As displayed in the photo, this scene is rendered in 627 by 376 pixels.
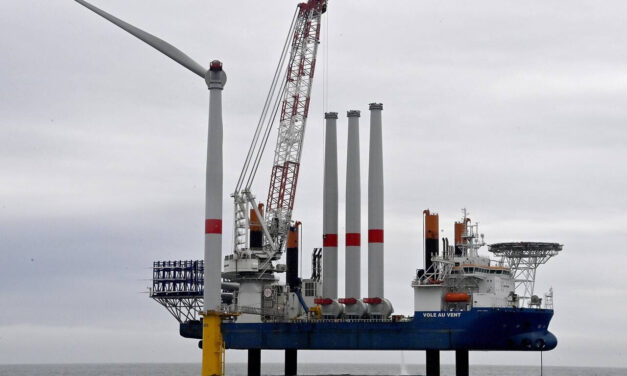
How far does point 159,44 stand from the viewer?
219ft

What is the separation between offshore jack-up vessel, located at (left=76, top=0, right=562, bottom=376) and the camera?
71.0 metres

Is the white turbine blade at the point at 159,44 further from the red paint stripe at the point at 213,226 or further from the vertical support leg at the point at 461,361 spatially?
the vertical support leg at the point at 461,361

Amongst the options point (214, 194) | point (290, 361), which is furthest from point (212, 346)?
point (290, 361)

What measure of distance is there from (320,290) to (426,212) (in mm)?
14380

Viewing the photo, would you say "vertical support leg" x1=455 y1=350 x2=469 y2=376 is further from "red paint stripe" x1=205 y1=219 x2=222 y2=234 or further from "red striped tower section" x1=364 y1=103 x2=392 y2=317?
"red paint stripe" x1=205 y1=219 x2=222 y2=234

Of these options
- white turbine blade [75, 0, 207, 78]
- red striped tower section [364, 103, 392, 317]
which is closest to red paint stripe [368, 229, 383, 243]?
red striped tower section [364, 103, 392, 317]

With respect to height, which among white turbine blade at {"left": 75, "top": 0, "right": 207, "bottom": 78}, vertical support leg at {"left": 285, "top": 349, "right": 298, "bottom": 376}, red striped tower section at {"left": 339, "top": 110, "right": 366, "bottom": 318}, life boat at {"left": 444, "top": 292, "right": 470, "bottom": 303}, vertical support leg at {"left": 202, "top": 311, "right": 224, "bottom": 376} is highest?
white turbine blade at {"left": 75, "top": 0, "right": 207, "bottom": 78}

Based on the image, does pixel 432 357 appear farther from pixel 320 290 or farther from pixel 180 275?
pixel 180 275

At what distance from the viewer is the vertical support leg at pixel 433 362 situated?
279 ft

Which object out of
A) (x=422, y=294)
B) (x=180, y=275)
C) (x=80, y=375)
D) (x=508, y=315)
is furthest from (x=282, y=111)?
(x=80, y=375)

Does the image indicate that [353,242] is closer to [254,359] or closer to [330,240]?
[330,240]

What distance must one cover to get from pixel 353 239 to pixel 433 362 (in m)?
13.1

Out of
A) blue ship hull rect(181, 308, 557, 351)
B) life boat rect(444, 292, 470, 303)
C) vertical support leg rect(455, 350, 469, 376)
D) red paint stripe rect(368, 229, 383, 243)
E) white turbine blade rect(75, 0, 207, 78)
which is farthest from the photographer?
red paint stripe rect(368, 229, 383, 243)

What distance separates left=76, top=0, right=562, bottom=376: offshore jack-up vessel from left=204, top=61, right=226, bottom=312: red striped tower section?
0.24 feet
